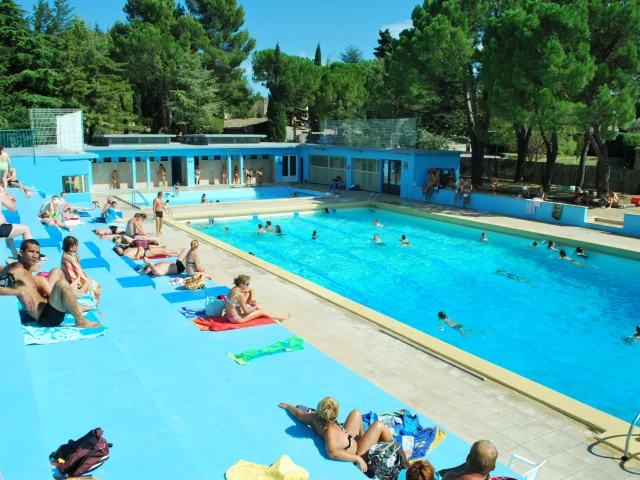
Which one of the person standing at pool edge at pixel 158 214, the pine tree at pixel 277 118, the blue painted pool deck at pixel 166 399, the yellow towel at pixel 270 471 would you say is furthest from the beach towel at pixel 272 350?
the pine tree at pixel 277 118

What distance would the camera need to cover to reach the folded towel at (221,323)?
8.52m

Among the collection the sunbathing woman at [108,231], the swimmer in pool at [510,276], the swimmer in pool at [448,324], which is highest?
the sunbathing woman at [108,231]

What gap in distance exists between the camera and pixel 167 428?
4.99 metres

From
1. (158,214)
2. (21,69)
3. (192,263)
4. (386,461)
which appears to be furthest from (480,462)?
(21,69)

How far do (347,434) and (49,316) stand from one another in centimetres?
398

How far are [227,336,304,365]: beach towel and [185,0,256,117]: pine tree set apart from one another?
38.6 metres

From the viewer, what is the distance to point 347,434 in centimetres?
530

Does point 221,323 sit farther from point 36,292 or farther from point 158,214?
point 158,214

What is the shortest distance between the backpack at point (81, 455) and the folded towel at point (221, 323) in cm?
387

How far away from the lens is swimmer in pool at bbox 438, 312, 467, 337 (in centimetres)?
1103

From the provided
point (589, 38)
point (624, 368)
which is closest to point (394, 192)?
point (589, 38)

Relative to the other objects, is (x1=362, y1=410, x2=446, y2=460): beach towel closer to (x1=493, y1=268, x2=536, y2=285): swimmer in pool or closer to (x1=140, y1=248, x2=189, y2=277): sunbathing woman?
(x1=140, y1=248, x2=189, y2=277): sunbathing woman

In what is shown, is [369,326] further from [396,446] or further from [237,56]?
[237,56]

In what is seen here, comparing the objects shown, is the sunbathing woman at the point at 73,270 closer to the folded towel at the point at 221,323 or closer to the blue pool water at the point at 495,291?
the folded towel at the point at 221,323
